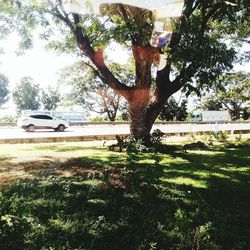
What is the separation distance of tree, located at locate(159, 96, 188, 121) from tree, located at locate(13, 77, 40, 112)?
131ft

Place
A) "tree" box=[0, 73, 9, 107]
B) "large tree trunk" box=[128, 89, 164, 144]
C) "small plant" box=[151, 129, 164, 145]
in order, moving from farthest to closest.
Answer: "tree" box=[0, 73, 9, 107]
"small plant" box=[151, 129, 164, 145]
"large tree trunk" box=[128, 89, 164, 144]

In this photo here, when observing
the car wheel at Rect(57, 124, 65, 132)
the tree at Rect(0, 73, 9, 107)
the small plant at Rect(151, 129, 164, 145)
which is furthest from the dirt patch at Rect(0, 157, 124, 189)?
the tree at Rect(0, 73, 9, 107)

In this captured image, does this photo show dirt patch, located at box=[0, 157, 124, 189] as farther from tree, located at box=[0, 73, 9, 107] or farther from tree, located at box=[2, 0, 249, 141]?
tree, located at box=[0, 73, 9, 107]

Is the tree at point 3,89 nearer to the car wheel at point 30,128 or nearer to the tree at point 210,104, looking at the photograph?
the tree at point 210,104

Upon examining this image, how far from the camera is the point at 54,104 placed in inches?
3541

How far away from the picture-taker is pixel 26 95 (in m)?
88.4

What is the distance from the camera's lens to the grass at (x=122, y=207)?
557 cm

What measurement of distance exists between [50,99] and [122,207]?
281 feet

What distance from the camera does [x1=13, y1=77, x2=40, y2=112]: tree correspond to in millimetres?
88062

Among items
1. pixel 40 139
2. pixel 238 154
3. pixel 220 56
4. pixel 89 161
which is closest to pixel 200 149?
pixel 238 154

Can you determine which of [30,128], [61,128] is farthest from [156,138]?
[61,128]

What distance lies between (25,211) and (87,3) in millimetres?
10740

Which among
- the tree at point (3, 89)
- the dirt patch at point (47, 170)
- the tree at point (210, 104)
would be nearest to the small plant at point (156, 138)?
the dirt patch at point (47, 170)

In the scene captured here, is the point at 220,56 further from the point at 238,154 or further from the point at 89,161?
the point at 89,161
